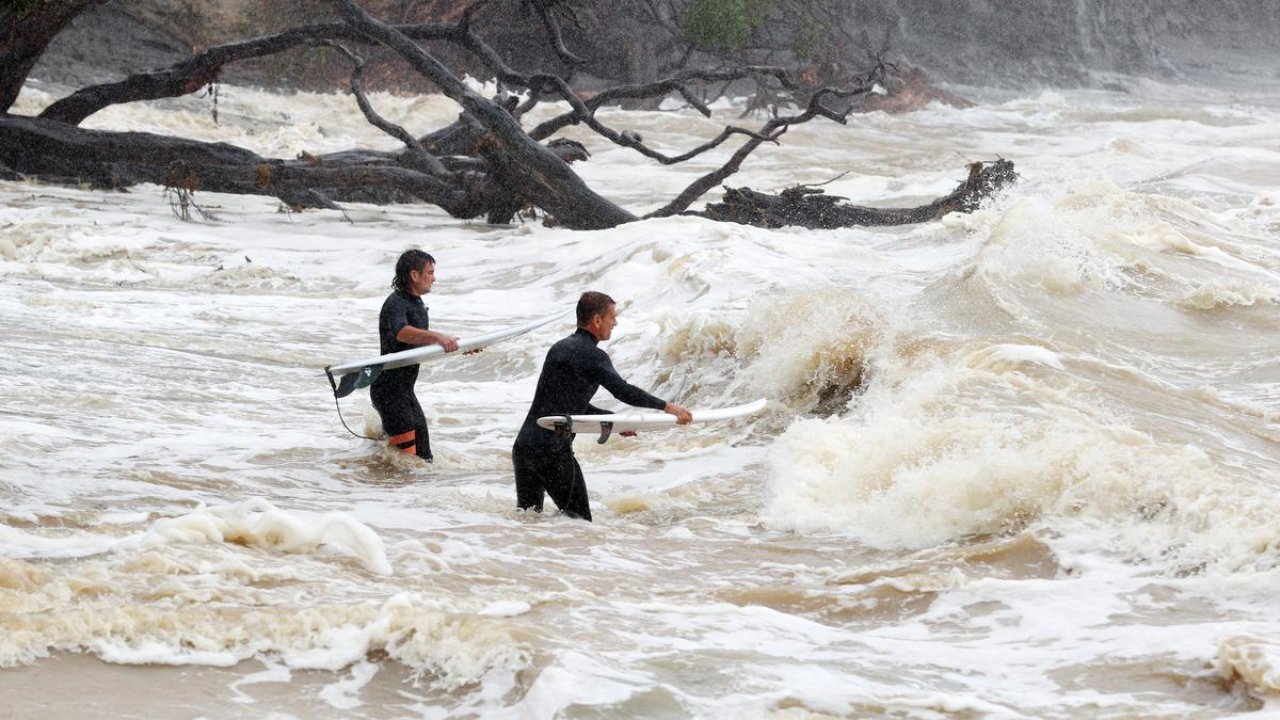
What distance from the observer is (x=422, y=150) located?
18.1m

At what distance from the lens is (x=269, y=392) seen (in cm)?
995

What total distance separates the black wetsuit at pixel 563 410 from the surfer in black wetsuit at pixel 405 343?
41.0 inches

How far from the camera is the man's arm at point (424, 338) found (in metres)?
7.52

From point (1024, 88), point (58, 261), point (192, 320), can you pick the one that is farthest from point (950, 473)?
point (1024, 88)

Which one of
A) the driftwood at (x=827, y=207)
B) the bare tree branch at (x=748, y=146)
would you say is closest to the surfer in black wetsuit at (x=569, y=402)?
the bare tree branch at (x=748, y=146)

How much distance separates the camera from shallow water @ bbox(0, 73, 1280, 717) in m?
4.40

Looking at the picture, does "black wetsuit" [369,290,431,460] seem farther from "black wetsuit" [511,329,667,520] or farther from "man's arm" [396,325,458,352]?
"black wetsuit" [511,329,667,520]

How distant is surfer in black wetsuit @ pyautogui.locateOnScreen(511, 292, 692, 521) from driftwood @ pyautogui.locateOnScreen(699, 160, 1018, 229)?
10090 mm

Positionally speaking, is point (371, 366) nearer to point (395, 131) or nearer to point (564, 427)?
point (564, 427)

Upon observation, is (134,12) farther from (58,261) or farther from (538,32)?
(58,261)

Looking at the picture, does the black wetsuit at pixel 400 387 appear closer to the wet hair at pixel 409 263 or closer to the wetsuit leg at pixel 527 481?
the wet hair at pixel 409 263

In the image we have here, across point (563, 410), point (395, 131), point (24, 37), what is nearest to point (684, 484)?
point (563, 410)

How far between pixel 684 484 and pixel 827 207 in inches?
390

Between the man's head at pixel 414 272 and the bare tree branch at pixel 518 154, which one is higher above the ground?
the bare tree branch at pixel 518 154
